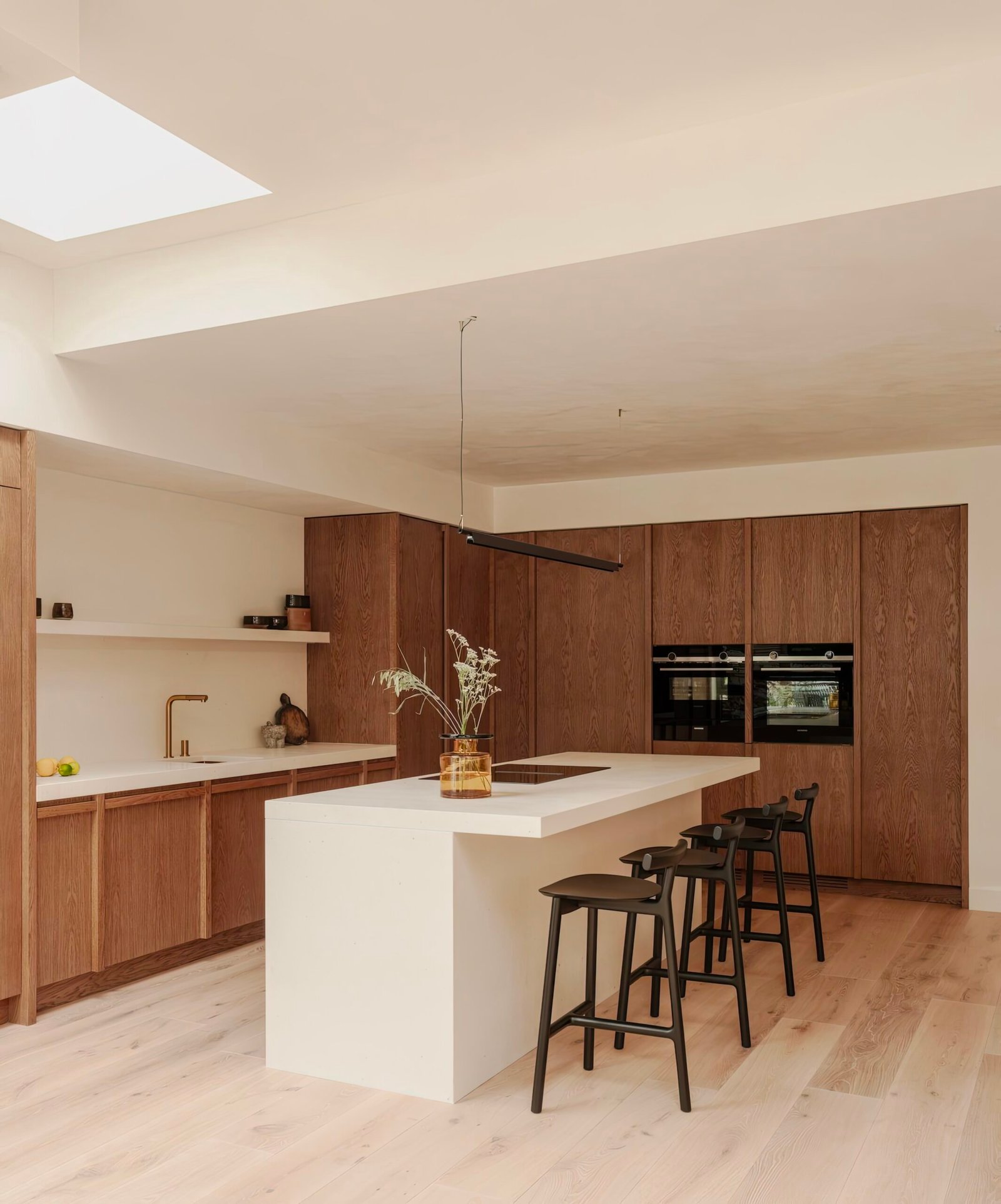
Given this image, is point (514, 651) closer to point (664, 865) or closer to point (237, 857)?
point (237, 857)

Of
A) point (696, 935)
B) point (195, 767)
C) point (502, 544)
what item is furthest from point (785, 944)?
point (195, 767)

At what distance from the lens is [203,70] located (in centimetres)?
266

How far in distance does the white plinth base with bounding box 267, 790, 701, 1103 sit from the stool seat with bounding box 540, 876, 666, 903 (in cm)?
28

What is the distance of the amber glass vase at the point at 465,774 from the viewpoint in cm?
368

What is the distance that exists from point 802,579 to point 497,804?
3.60 metres

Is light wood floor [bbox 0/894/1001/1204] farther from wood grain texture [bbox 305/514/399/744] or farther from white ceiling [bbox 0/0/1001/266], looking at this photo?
white ceiling [bbox 0/0/1001/266]

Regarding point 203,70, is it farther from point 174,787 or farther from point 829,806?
point 829,806

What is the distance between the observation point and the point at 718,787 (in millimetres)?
6676

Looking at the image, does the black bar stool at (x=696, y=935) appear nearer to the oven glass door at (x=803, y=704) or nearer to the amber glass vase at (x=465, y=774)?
the amber glass vase at (x=465, y=774)

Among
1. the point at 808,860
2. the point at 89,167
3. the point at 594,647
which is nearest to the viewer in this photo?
the point at 89,167

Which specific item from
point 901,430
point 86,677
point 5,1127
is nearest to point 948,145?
point 901,430

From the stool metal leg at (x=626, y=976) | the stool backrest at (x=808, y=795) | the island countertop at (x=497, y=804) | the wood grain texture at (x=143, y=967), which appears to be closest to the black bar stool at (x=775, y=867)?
the stool backrest at (x=808, y=795)

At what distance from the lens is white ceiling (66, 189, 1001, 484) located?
124 inches

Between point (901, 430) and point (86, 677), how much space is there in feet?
14.0
